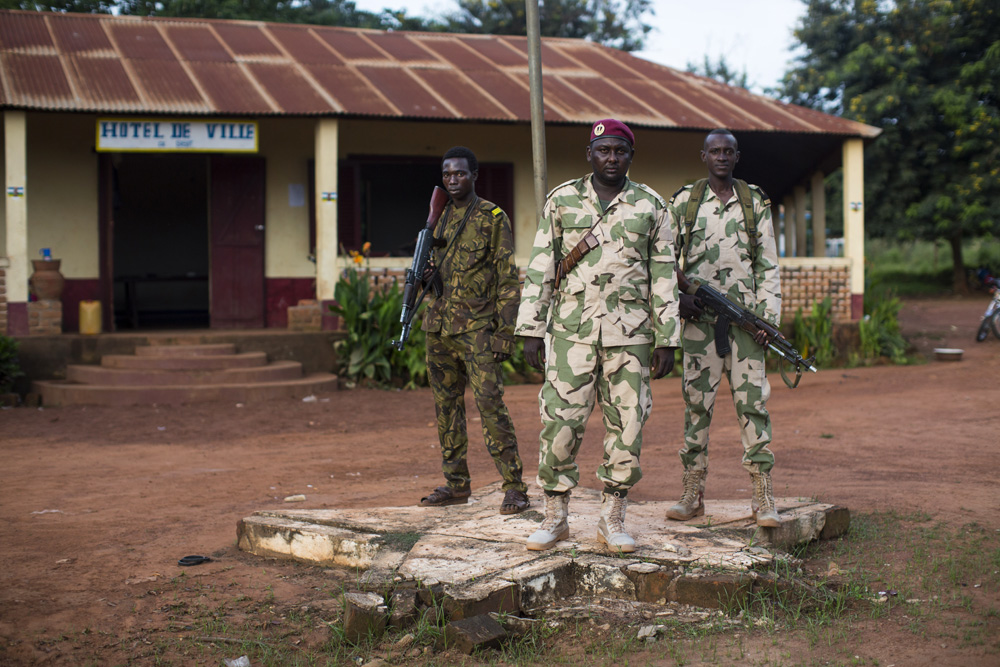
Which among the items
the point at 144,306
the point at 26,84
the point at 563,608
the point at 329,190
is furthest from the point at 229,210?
the point at 563,608

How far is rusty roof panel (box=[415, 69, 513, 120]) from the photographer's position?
1191 centimetres

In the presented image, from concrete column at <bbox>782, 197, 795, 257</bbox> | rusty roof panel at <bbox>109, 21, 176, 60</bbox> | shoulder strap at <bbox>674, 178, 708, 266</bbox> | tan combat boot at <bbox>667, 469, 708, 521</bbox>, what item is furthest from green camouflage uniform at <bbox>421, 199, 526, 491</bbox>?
concrete column at <bbox>782, 197, 795, 257</bbox>

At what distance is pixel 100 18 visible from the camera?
520 inches

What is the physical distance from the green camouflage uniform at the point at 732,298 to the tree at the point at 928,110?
17.6 meters

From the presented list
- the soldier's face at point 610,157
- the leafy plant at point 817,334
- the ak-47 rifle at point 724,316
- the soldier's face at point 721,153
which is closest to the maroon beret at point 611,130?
the soldier's face at point 610,157

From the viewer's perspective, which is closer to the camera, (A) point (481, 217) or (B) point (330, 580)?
(B) point (330, 580)

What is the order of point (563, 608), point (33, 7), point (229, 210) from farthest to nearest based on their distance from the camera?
point (33, 7), point (229, 210), point (563, 608)

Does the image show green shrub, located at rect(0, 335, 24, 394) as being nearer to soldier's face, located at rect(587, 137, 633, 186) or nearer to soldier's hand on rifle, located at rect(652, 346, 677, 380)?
soldier's face, located at rect(587, 137, 633, 186)

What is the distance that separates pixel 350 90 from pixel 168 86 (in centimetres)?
226

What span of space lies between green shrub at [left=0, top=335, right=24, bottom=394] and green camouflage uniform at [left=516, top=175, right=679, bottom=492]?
317 inches

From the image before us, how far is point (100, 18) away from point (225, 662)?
1229 centimetres

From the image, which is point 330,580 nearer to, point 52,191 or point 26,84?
point 26,84

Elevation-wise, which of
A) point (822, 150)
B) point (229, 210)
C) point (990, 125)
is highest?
point (990, 125)

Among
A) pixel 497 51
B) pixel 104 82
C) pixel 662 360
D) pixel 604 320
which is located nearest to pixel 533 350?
pixel 604 320
